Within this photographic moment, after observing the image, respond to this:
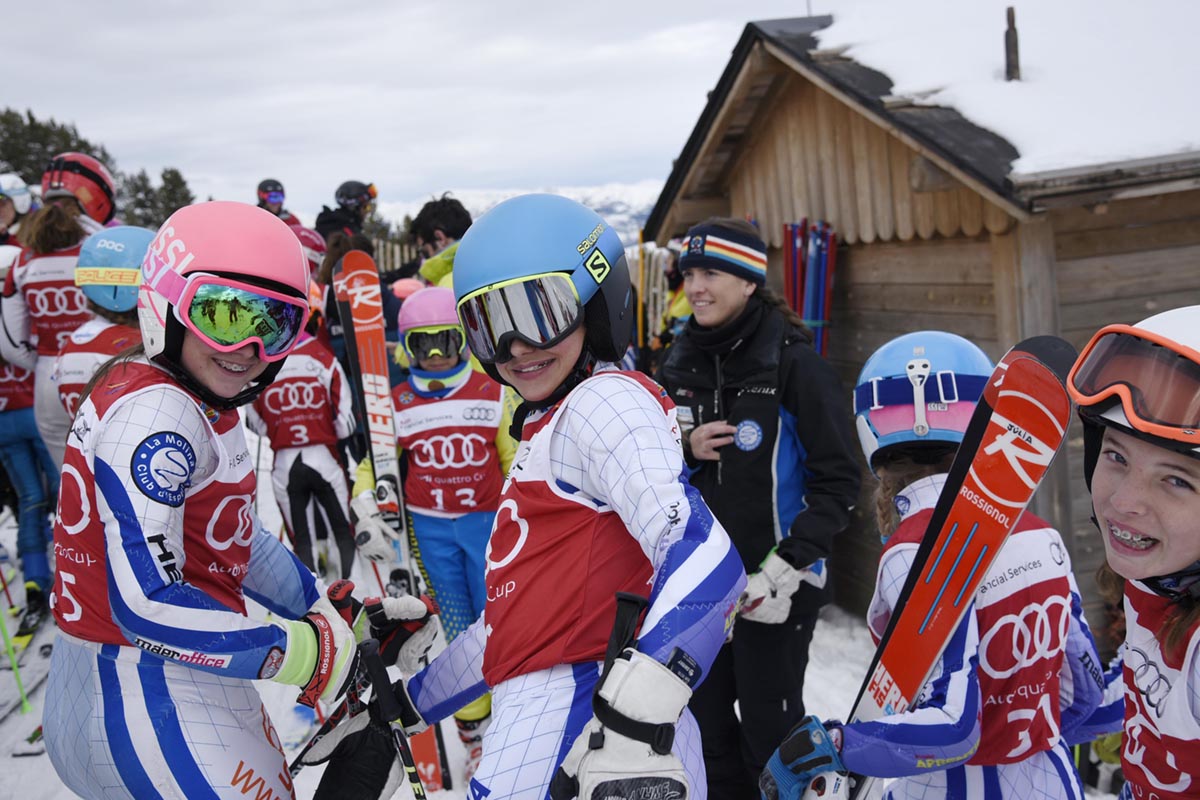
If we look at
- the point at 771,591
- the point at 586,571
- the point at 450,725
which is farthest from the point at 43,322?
the point at 586,571

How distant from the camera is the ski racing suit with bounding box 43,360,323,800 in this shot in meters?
1.94

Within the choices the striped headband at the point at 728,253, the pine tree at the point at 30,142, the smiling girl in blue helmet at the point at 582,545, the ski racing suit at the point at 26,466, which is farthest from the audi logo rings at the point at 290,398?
the pine tree at the point at 30,142

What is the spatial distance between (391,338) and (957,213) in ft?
16.5

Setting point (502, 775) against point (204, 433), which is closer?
point (502, 775)

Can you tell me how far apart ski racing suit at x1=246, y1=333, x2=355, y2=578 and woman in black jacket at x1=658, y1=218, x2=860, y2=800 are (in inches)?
108

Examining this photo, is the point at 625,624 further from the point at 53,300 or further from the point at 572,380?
the point at 53,300

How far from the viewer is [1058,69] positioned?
16.4 feet

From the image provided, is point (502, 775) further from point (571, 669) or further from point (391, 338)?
point (391, 338)

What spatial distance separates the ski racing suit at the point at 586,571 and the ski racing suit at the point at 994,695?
1.61ft

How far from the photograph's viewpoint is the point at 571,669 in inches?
70.4

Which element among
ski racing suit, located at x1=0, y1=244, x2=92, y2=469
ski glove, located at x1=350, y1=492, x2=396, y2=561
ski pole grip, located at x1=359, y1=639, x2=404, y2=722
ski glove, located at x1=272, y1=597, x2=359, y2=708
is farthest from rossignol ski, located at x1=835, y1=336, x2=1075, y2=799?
ski racing suit, located at x1=0, y1=244, x2=92, y2=469

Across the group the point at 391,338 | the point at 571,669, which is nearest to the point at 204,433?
the point at 571,669

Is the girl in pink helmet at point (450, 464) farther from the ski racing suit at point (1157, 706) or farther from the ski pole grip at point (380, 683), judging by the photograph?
the ski racing suit at point (1157, 706)

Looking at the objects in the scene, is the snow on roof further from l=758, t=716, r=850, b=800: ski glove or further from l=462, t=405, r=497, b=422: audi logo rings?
l=758, t=716, r=850, b=800: ski glove
